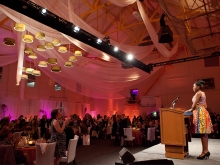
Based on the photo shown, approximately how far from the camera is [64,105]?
1404 cm

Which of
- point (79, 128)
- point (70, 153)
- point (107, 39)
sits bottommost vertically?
point (70, 153)

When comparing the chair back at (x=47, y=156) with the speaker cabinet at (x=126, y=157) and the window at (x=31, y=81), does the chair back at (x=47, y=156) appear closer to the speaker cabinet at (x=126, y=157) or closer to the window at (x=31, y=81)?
the speaker cabinet at (x=126, y=157)

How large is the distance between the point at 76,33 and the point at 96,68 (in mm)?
1397

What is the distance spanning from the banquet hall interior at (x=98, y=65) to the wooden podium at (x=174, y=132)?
32cm

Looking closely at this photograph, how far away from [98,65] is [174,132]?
13.5 ft

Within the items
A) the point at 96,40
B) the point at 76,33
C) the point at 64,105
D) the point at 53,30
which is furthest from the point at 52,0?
the point at 64,105

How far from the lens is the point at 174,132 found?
10.9ft

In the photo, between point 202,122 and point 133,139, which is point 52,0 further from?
point 133,139

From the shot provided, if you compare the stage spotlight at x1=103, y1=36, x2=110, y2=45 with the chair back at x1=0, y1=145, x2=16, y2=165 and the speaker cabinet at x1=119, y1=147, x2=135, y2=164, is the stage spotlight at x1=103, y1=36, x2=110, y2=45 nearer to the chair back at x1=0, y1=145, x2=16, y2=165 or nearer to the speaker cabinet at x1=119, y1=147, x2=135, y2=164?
the speaker cabinet at x1=119, y1=147, x2=135, y2=164

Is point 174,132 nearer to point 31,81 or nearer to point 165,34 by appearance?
point 165,34

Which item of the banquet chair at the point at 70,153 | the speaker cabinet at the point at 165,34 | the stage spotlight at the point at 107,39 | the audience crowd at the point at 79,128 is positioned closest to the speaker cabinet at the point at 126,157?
the audience crowd at the point at 79,128

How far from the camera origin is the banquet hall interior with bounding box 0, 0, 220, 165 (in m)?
5.18

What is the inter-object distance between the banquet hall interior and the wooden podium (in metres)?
0.32

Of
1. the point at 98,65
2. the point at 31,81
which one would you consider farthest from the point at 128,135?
the point at 31,81
